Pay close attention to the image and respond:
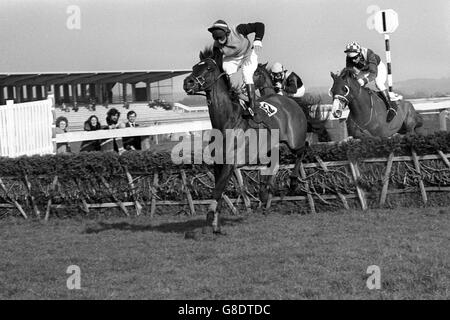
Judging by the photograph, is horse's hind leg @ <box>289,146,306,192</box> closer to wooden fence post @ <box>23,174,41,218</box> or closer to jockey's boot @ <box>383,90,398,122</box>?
jockey's boot @ <box>383,90,398,122</box>

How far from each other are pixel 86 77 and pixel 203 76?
31.8 m

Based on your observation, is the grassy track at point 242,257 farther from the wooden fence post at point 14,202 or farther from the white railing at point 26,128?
A: the white railing at point 26,128

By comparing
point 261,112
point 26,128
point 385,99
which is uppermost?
point 261,112

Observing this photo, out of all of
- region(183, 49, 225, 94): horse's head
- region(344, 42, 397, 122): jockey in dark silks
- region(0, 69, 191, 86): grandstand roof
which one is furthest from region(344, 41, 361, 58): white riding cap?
region(0, 69, 191, 86): grandstand roof

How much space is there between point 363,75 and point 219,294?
6837 millimetres

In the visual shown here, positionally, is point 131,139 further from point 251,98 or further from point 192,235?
point 192,235

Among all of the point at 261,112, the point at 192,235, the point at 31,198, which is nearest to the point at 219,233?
the point at 192,235

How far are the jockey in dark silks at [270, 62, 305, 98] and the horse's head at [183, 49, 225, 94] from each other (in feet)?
10.0

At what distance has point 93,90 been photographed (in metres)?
42.1

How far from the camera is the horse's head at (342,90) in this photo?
10.7m

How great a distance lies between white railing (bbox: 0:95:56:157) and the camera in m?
11.7

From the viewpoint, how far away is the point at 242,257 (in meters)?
6.77
